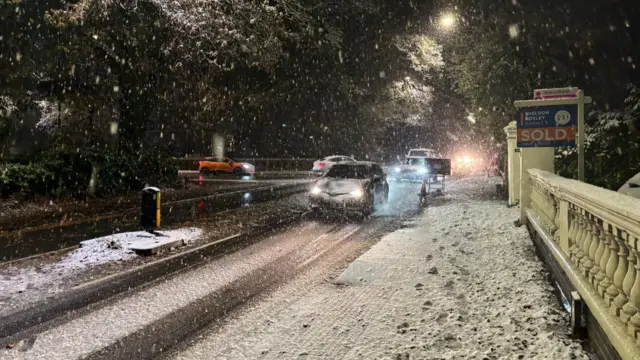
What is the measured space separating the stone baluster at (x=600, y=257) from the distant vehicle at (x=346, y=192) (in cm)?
985

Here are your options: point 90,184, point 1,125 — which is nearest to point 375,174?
point 90,184

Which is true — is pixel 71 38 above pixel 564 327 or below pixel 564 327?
above

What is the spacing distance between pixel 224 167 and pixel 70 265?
26.5 meters

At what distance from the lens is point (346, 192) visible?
13.9m

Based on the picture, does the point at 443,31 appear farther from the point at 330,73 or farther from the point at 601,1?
the point at 601,1

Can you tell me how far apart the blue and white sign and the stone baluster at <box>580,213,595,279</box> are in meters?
4.52

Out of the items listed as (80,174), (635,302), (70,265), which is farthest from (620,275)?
(80,174)

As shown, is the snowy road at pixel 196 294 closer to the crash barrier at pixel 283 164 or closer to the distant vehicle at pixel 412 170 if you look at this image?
the distant vehicle at pixel 412 170

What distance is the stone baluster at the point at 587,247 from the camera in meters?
4.28

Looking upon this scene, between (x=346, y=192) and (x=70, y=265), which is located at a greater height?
(x=346, y=192)

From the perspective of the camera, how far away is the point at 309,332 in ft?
17.4

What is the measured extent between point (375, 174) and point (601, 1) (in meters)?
7.88

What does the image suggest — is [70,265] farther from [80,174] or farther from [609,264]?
[80,174]

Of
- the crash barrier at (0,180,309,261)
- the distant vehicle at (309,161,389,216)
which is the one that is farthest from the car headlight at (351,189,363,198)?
the crash barrier at (0,180,309,261)
